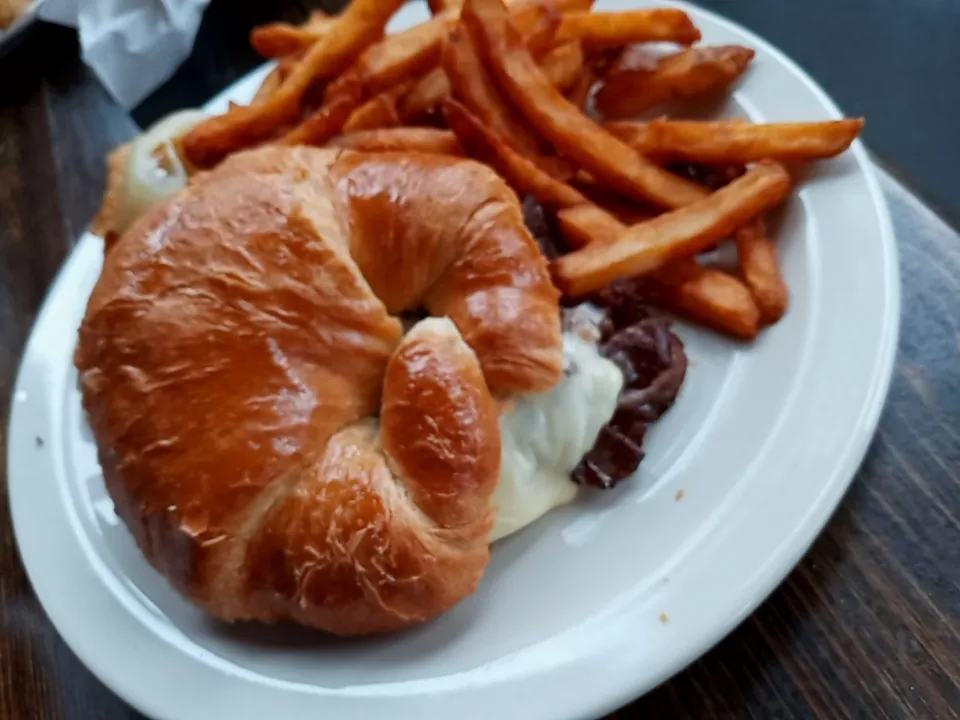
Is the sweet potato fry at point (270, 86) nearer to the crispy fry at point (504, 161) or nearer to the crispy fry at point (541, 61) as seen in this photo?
the crispy fry at point (541, 61)

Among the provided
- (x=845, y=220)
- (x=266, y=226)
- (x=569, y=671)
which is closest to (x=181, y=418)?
(x=266, y=226)

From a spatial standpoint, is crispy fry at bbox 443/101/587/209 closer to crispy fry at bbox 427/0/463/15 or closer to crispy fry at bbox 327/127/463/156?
crispy fry at bbox 327/127/463/156

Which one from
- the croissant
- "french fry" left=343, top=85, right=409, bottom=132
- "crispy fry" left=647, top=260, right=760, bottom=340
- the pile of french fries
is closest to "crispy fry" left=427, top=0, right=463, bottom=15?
the pile of french fries

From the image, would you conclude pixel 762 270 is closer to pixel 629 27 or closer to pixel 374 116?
pixel 629 27

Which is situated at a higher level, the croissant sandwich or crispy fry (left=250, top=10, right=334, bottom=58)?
crispy fry (left=250, top=10, right=334, bottom=58)

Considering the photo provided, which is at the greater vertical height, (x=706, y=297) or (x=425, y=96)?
(x=425, y=96)

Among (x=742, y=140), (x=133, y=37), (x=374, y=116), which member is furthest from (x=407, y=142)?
(x=133, y=37)
